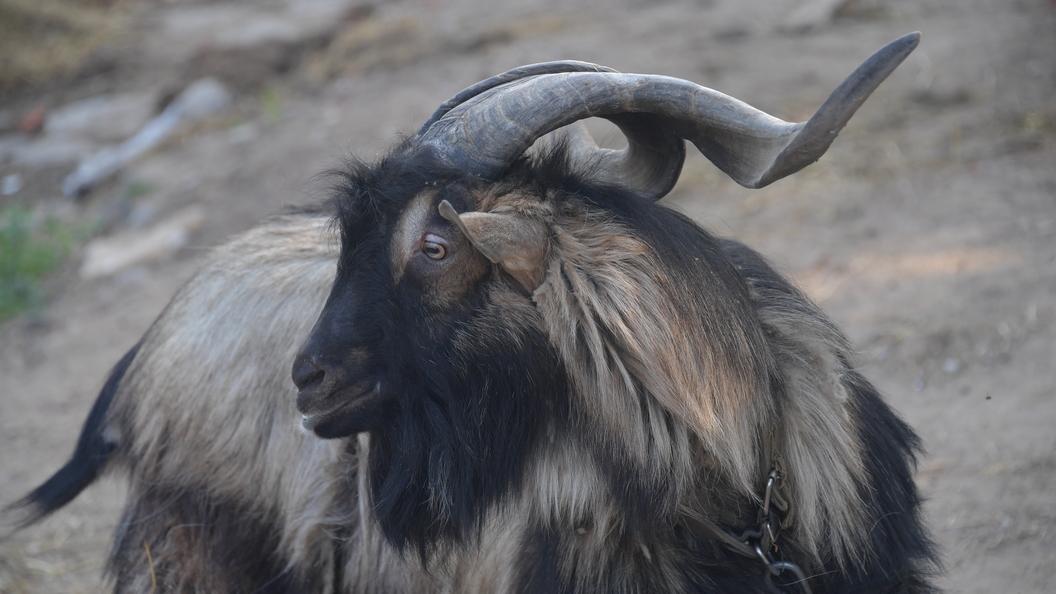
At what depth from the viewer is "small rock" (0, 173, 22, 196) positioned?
34.7 ft

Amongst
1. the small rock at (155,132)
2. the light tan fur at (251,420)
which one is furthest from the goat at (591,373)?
the small rock at (155,132)

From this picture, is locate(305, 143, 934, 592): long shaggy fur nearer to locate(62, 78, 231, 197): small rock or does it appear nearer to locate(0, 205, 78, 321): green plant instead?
A: locate(0, 205, 78, 321): green plant

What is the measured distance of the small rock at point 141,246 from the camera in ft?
27.4

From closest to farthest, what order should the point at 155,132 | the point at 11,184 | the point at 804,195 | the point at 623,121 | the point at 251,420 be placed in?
the point at 623,121, the point at 251,420, the point at 804,195, the point at 155,132, the point at 11,184

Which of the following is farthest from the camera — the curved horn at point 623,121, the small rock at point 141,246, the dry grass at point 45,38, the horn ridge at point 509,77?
the dry grass at point 45,38

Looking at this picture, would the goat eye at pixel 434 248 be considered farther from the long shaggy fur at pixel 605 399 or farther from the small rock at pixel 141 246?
the small rock at pixel 141 246

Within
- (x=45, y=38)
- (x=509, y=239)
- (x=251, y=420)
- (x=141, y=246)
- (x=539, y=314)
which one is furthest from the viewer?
(x=45, y=38)

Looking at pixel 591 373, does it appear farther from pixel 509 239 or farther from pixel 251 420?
pixel 251 420

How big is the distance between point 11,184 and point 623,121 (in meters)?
10.1

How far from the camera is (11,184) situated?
10695 mm

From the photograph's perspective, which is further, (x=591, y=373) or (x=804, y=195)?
(x=804, y=195)

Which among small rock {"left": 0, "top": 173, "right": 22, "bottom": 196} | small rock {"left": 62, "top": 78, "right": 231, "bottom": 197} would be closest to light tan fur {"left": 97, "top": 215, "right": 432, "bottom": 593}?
small rock {"left": 62, "top": 78, "right": 231, "bottom": 197}

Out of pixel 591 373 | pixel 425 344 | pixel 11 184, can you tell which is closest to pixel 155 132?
pixel 11 184

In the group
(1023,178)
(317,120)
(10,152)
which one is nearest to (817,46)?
(1023,178)
